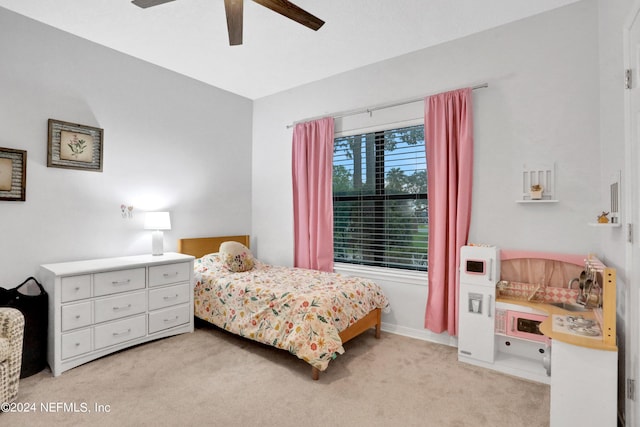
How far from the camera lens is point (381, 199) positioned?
12.0 feet

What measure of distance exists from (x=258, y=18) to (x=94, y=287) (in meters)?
2.56

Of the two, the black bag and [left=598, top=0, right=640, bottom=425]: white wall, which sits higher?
[left=598, top=0, right=640, bottom=425]: white wall

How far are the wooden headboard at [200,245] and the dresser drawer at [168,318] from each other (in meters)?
0.77

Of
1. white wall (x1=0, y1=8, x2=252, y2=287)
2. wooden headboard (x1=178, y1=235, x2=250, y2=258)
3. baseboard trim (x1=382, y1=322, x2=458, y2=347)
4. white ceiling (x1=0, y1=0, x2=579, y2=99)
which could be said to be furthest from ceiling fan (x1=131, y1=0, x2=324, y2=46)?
baseboard trim (x1=382, y1=322, x2=458, y2=347)

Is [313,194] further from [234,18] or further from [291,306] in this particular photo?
[234,18]

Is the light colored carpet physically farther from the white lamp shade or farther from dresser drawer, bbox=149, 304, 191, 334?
the white lamp shade

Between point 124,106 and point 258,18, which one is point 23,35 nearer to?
point 124,106

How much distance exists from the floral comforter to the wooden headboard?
308 millimetres

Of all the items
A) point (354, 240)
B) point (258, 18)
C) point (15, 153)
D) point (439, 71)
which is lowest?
point (354, 240)

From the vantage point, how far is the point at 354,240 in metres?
3.89

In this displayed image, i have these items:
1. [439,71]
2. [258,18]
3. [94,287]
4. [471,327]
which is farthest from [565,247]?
[94,287]

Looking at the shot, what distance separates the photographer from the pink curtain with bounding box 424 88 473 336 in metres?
2.93

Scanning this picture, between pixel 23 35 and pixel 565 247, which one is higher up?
pixel 23 35

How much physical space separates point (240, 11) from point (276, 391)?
2.46m
